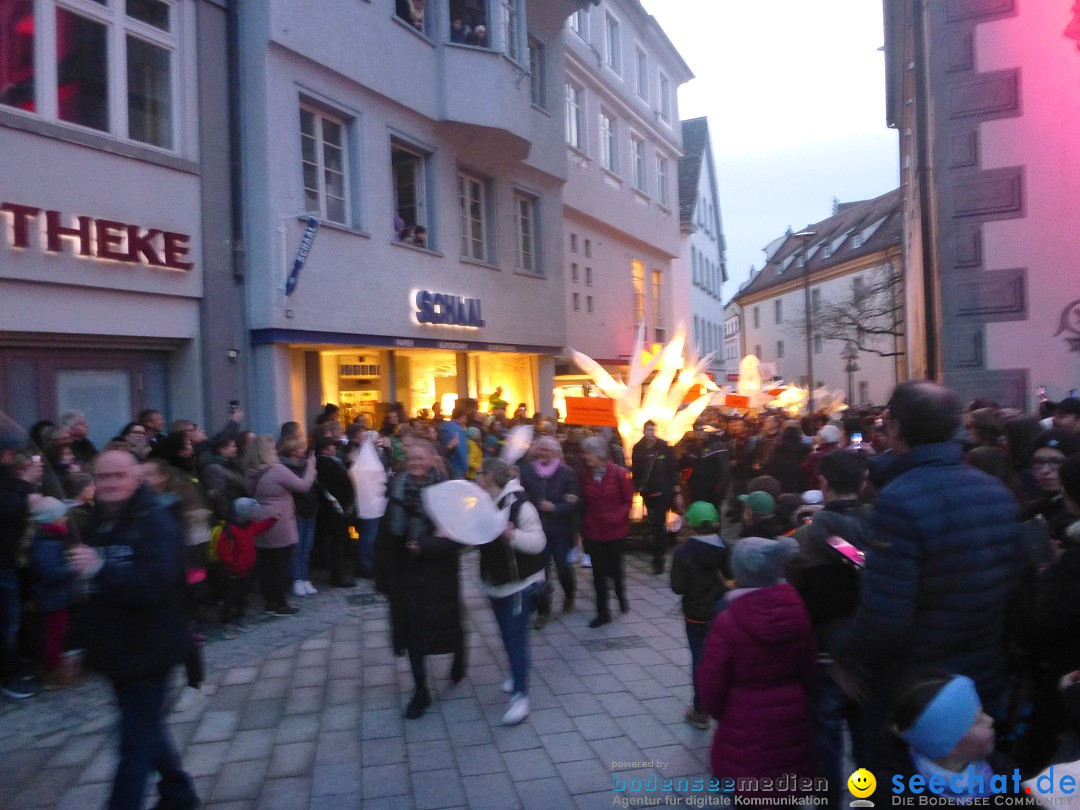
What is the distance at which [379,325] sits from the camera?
1345 cm

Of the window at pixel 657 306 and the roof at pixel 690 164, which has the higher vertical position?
the roof at pixel 690 164

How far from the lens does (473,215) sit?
1678 centimetres

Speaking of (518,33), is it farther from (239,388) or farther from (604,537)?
(604,537)

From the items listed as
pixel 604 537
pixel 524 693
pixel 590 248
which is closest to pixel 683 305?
pixel 590 248

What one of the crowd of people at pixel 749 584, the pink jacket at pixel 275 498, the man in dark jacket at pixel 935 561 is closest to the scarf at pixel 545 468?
the crowd of people at pixel 749 584

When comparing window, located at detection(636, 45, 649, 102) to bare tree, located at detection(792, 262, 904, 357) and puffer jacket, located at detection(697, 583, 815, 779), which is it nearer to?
bare tree, located at detection(792, 262, 904, 357)

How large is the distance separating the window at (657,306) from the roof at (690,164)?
6718 millimetres

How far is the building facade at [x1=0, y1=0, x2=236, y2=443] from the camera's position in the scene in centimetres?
873

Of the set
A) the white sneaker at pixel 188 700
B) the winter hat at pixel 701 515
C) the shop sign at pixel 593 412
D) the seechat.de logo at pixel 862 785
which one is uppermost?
the shop sign at pixel 593 412

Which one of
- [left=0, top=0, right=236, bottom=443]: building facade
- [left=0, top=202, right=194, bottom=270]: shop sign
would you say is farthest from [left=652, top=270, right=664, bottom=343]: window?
[left=0, top=202, right=194, bottom=270]: shop sign

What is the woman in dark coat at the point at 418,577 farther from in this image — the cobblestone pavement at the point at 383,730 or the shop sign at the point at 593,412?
the shop sign at the point at 593,412

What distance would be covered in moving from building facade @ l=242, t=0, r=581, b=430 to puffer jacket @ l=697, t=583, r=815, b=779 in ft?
30.0

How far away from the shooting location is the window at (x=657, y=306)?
28625 millimetres

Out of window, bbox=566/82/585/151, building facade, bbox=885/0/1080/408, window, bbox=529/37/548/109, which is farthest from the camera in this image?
window, bbox=566/82/585/151
